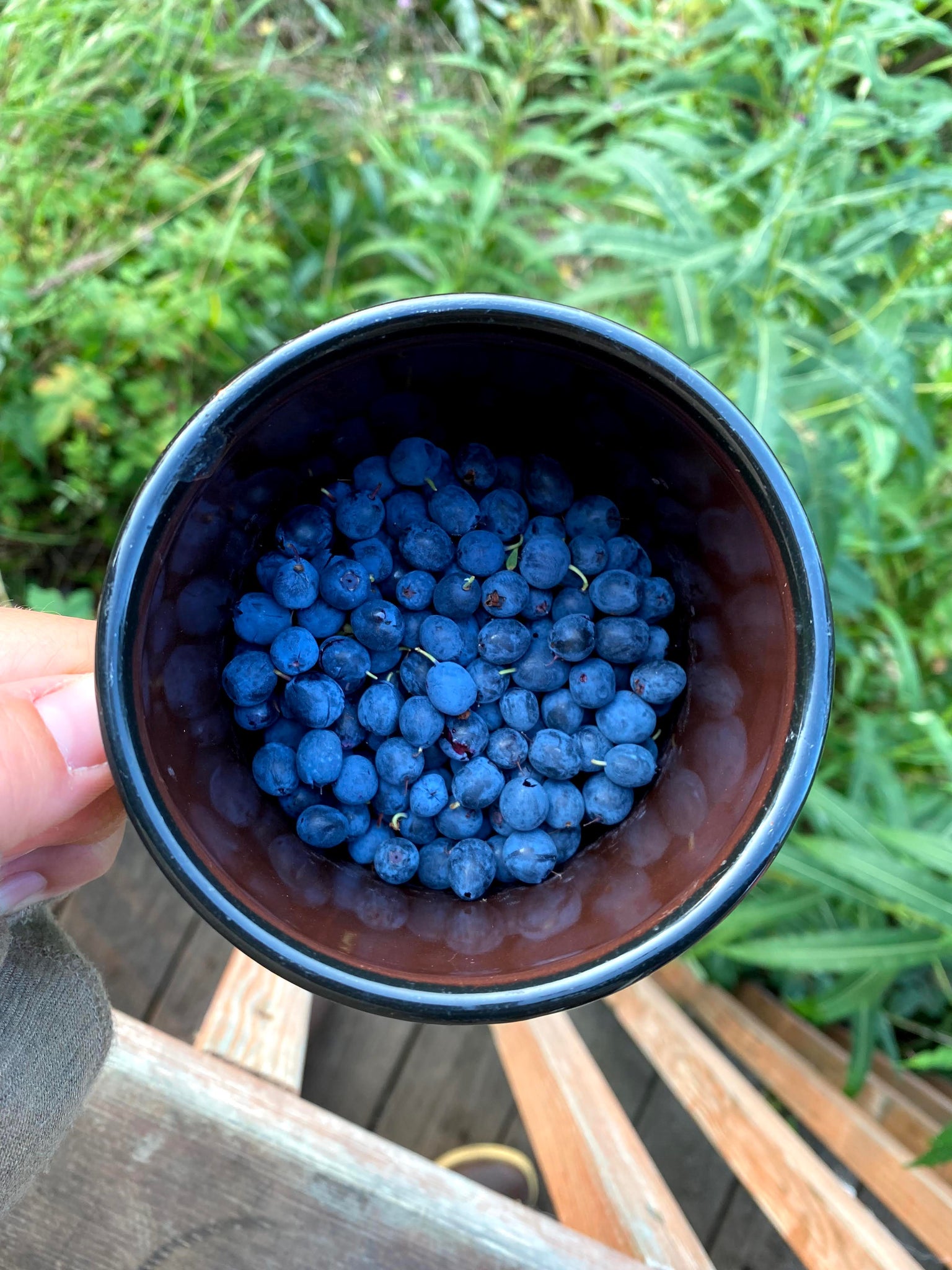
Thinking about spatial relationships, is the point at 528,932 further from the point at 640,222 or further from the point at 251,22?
→ the point at 251,22

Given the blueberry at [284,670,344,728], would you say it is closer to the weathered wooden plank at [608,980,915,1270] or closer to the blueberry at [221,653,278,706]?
the blueberry at [221,653,278,706]

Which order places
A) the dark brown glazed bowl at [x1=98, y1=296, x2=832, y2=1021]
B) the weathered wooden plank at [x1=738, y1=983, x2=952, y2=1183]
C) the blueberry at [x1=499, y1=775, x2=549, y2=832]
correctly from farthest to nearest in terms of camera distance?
1. the weathered wooden plank at [x1=738, y1=983, x2=952, y2=1183]
2. the blueberry at [x1=499, y1=775, x2=549, y2=832]
3. the dark brown glazed bowl at [x1=98, y1=296, x2=832, y2=1021]

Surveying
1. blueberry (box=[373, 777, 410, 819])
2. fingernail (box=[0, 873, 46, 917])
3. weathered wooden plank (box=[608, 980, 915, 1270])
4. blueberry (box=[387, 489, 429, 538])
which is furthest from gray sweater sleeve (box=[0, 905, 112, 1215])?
weathered wooden plank (box=[608, 980, 915, 1270])

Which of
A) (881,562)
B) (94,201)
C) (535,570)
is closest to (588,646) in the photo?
(535,570)

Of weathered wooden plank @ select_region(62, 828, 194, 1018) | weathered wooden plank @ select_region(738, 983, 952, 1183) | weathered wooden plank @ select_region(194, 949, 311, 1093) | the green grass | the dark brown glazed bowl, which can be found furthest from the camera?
weathered wooden plank @ select_region(62, 828, 194, 1018)

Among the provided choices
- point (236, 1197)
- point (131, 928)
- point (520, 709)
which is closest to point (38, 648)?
point (520, 709)

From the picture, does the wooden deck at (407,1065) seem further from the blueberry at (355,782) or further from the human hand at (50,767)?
the blueberry at (355,782)

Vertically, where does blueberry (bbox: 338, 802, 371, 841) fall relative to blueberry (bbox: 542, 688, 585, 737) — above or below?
below
